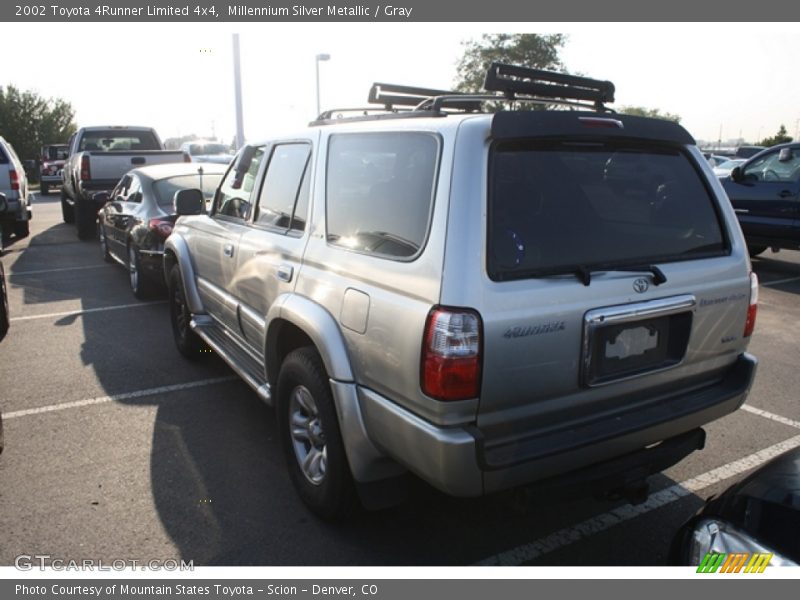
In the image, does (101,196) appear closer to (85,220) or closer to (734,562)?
(85,220)

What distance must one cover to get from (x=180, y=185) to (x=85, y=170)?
17.2 feet

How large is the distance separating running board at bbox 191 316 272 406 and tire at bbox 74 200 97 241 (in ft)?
30.3

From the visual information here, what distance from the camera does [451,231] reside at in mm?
2334

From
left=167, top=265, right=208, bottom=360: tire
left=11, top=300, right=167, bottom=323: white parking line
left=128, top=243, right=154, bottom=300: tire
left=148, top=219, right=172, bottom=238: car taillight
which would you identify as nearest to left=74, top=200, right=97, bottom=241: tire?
left=128, top=243, right=154, bottom=300: tire

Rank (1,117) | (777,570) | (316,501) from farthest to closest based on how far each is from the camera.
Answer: (1,117), (316,501), (777,570)

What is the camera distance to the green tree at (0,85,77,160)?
1513 inches

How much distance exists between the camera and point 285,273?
10.9 ft

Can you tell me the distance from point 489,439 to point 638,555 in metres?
1.10

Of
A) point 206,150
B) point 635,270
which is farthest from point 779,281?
point 206,150

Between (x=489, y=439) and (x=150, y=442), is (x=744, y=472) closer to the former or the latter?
(x=489, y=439)

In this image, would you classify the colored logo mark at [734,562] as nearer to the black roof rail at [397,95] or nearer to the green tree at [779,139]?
the black roof rail at [397,95]

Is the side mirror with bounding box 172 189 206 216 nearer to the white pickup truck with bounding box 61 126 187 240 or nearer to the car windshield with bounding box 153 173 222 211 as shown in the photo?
the car windshield with bounding box 153 173 222 211

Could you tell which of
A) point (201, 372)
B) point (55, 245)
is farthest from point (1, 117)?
point (201, 372)

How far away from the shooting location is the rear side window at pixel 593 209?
2455 millimetres
